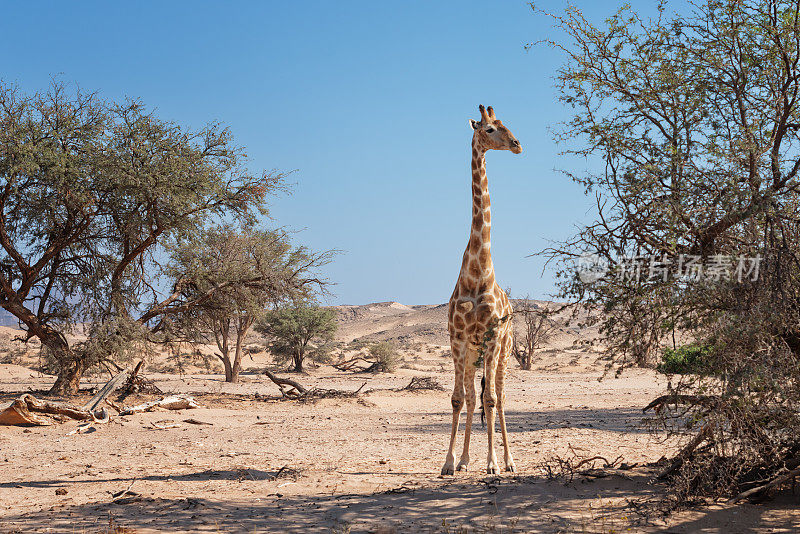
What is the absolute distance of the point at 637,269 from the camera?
6578mm

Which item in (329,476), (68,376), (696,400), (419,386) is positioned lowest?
(329,476)

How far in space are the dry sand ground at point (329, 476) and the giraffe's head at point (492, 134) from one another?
4253 millimetres

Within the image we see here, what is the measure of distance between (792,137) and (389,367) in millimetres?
24332

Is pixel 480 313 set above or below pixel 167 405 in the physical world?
above

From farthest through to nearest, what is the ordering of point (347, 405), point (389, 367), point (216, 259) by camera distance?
point (389, 367) < point (216, 259) < point (347, 405)

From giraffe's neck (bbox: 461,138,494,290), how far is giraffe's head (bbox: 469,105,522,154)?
0.16 metres

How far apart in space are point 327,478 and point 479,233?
12.5 ft

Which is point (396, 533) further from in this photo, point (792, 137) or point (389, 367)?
point (389, 367)

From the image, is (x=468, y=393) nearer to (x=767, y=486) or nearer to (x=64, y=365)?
(x=767, y=486)

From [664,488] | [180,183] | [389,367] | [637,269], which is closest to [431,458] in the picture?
[664,488]

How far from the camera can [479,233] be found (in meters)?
9.27

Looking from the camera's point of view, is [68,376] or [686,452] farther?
[68,376]

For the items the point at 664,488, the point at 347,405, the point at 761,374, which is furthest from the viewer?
the point at 347,405

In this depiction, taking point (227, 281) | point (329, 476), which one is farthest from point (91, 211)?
point (329, 476)
